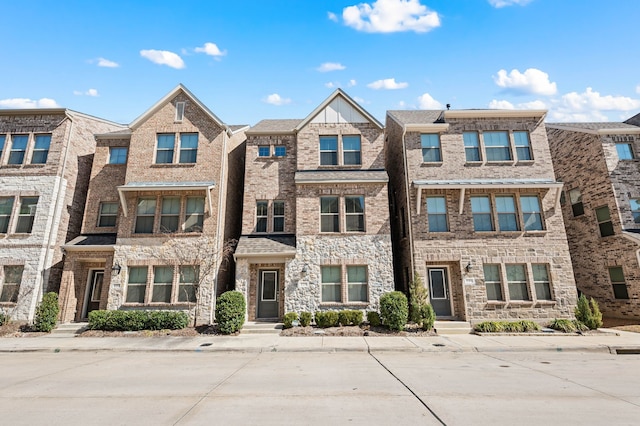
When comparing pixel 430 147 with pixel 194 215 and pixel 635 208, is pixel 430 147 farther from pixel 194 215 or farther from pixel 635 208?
pixel 194 215

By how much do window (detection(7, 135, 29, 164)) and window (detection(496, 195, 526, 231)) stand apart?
86.3ft

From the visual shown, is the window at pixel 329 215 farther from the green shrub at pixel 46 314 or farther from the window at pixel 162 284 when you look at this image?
the green shrub at pixel 46 314

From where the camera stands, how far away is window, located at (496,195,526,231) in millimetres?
15445

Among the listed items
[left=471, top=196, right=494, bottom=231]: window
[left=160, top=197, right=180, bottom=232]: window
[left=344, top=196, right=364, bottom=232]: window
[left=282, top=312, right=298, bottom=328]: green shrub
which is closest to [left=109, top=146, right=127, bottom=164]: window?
[left=160, top=197, right=180, bottom=232]: window

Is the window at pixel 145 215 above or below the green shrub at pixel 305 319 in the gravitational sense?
above

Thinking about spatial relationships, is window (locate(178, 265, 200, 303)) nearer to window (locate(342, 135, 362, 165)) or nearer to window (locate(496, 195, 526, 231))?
window (locate(342, 135, 362, 165))

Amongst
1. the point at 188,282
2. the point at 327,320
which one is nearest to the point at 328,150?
the point at 327,320

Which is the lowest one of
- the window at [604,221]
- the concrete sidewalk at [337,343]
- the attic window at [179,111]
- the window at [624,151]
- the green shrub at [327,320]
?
the concrete sidewalk at [337,343]

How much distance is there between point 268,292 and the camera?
50.5 feet

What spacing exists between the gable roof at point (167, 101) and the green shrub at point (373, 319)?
41.0 feet

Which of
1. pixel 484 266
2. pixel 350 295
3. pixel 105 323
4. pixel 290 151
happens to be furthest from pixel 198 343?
pixel 484 266

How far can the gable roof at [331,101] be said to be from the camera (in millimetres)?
17016

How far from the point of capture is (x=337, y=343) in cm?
1123

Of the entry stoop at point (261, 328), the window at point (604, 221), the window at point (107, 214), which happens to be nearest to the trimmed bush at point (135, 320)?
the entry stoop at point (261, 328)
